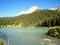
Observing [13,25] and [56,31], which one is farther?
[13,25]

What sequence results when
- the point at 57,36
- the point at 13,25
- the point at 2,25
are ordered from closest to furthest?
1. the point at 57,36
2. the point at 2,25
3. the point at 13,25

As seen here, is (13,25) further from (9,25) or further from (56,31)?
(56,31)

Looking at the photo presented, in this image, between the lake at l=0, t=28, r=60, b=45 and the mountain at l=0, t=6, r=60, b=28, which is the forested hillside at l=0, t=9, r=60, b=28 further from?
the lake at l=0, t=28, r=60, b=45

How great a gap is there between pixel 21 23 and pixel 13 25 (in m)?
5.82

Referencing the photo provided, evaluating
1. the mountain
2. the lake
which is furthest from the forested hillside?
the lake

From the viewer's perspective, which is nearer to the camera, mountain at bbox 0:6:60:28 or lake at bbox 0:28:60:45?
→ lake at bbox 0:28:60:45

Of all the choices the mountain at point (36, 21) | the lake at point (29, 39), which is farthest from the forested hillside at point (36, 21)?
the lake at point (29, 39)

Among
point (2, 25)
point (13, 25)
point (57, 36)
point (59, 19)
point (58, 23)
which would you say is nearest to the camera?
point (57, 36)

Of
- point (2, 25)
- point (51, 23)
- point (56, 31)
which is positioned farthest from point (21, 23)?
point (56, 31)

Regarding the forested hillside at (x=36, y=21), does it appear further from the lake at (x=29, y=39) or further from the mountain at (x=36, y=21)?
the lake at (x=29, y=39)

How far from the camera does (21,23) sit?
89.8 metres

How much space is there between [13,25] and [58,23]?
114 feet

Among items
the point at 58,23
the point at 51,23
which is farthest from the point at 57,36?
the point at 51,23

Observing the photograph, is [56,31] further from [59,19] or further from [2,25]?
[2,25]
